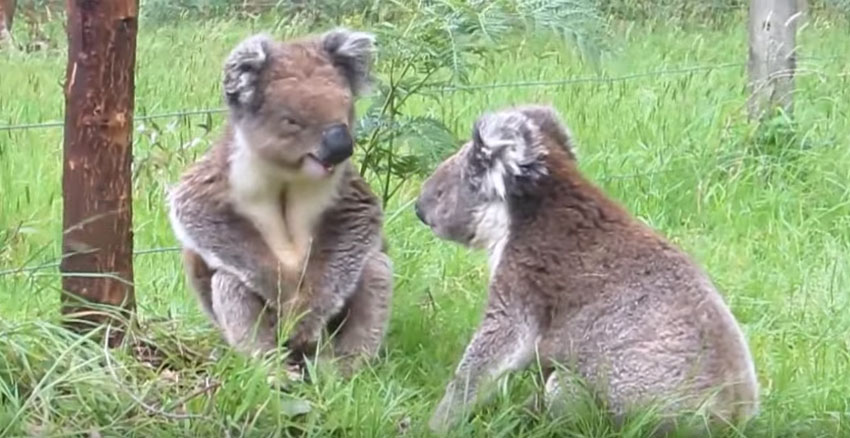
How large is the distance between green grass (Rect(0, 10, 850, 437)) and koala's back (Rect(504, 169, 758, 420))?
0.15m

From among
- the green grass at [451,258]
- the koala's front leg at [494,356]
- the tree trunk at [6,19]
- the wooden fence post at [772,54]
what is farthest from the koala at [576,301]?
the tree trunk at [6,19]

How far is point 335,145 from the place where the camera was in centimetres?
410

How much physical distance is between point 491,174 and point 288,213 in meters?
0.66

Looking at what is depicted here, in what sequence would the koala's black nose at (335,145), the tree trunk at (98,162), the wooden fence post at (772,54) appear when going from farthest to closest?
the wooden fence post at (772,54)
the koala's black nose at (335,145)
the tree trunk at (98,162)

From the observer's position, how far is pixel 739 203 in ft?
21.2

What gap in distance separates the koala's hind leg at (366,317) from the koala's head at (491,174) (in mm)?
244

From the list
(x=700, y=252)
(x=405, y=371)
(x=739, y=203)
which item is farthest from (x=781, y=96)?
(x=405, y=371)

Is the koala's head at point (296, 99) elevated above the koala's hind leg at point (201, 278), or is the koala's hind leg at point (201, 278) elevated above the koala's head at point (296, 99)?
the koala's head at point (296, 99)

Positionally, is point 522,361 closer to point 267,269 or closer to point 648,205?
point 267,269

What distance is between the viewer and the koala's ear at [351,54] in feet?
14.4

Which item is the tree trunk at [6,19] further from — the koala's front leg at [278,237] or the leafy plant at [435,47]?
the koala's front leg at [278,237]

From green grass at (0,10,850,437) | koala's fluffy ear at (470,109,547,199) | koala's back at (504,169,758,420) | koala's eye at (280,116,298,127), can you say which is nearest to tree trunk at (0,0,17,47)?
green grass at (0,10,850,437)

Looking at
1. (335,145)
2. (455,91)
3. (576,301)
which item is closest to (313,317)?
(335,145)

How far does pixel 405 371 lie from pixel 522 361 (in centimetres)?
60
